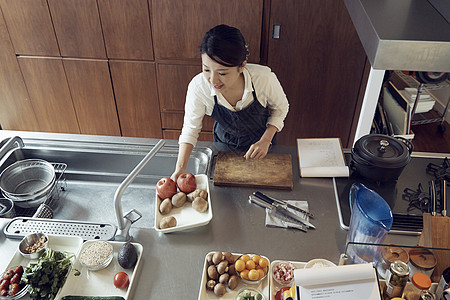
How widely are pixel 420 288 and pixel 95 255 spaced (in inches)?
36.2

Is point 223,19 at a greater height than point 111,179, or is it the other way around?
point 223,19

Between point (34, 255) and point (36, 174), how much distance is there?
45cm

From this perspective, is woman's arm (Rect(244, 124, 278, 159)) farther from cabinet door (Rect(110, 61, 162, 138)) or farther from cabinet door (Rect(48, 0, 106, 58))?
cabinet door (Rect(48, 0, 106, 58))

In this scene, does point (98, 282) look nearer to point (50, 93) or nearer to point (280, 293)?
point (280, 293)

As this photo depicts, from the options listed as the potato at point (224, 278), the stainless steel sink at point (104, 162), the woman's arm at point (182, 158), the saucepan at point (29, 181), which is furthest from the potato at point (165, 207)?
the saucepan at point (29, 181)

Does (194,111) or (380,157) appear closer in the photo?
(380,157)

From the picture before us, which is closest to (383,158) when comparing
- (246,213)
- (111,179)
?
(246,213)

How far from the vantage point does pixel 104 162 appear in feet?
5.45

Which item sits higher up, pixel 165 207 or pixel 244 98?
pixel 244 98

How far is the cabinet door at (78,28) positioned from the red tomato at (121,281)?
1854 millimetres

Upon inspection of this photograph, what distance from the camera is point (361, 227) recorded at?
1.09m

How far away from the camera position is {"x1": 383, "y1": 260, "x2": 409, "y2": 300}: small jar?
890 millimetres

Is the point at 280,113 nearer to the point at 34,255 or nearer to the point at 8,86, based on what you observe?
the point at 34,255

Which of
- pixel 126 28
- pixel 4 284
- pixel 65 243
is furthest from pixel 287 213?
pixel 126 28
